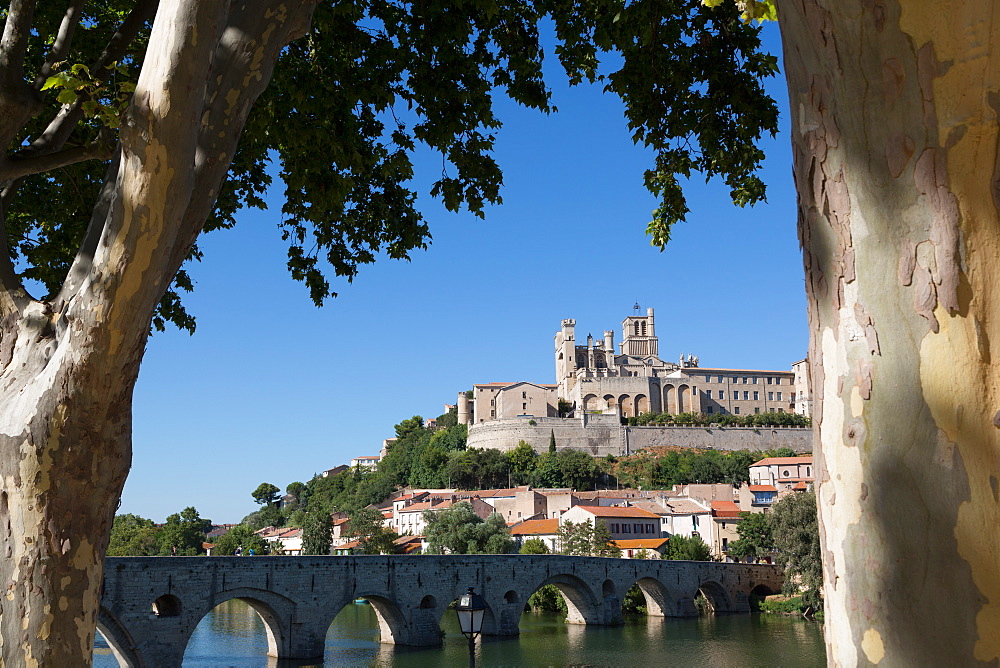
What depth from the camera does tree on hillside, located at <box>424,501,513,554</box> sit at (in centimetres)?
4312

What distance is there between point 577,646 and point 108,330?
91.8ft

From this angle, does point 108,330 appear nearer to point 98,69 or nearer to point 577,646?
point 98,69

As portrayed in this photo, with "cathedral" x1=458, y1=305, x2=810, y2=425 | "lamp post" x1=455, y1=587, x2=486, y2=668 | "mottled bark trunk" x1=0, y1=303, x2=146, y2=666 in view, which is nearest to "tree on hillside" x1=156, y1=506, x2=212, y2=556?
"cathedral" x1=458, y1=305, x2=810, y2=425

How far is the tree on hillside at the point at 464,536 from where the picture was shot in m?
43.1

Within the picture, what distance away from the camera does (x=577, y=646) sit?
2886 cm

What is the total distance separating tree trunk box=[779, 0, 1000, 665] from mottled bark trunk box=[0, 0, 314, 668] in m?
2.23

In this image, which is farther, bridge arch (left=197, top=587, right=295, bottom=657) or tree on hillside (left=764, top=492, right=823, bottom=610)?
tree on hillside (left=764, top=492, right=823, bottom=610)

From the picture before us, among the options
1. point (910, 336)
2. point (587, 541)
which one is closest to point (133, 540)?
point (587, 541)

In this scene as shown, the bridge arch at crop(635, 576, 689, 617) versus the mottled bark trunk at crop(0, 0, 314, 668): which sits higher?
the mottled bark trunk at crop(0, 0, 314, 668)

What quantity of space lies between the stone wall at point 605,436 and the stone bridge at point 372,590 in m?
30.6

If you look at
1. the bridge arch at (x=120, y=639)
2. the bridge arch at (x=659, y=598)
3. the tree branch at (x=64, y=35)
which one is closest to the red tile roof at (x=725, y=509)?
the bridge arch at (x=659, y=598)

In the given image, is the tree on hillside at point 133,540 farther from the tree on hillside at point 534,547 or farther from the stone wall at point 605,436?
the stone wall at point 605,436

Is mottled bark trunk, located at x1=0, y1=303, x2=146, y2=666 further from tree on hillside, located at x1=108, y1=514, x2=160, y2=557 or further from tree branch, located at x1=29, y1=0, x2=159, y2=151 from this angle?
tree on hillside, located at x1=108, y1=514, x2=160, y2=557

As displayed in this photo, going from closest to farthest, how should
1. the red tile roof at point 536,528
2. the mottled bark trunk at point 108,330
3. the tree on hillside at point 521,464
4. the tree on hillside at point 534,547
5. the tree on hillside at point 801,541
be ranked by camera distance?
the mottled bark trunk at point 108,330, the tree on hillside at point 801,541, the tree on hillside at point 534,547, the red tile roof at point 536,528, the tree on hillside at point 521,464
